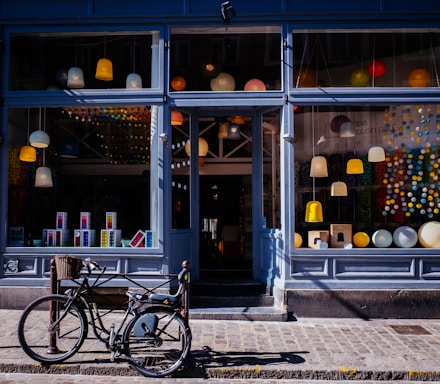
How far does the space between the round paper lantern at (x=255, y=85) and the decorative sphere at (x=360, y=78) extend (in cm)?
154

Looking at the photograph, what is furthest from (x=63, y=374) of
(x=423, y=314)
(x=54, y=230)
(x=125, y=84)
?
(x=423, y=314)

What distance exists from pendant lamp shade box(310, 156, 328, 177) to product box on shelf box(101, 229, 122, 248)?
354 centimetres

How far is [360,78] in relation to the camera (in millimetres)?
8398

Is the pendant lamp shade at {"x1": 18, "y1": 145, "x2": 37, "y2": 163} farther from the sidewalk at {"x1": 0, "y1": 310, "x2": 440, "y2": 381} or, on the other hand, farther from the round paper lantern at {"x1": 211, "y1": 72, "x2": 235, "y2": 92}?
the round paper lantern at {"x1": 211, "y1": 72, "x2": 235, "y2": 92}

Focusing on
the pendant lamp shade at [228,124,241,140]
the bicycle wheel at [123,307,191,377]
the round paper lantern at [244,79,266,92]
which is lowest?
the bicycle wheel at [123,307,191,377]

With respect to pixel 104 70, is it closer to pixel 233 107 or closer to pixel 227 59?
pixel 227 59

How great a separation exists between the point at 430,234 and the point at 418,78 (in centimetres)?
271

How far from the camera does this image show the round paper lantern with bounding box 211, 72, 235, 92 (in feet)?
28.1

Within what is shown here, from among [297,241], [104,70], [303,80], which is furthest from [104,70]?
[297,241]

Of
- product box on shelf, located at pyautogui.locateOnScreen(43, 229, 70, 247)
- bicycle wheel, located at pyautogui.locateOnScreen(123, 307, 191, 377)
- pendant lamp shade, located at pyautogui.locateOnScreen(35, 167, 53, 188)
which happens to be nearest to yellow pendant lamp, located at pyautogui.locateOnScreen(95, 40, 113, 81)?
pendant lamp shade, located at pyautogui.locateOnScreen(35, 167, 53, 188)

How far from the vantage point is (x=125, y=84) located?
8516 mm

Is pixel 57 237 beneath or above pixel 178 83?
beneath

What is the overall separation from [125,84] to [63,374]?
497 centimetres

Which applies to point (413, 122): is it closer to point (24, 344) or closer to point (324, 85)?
point (324, 85)
